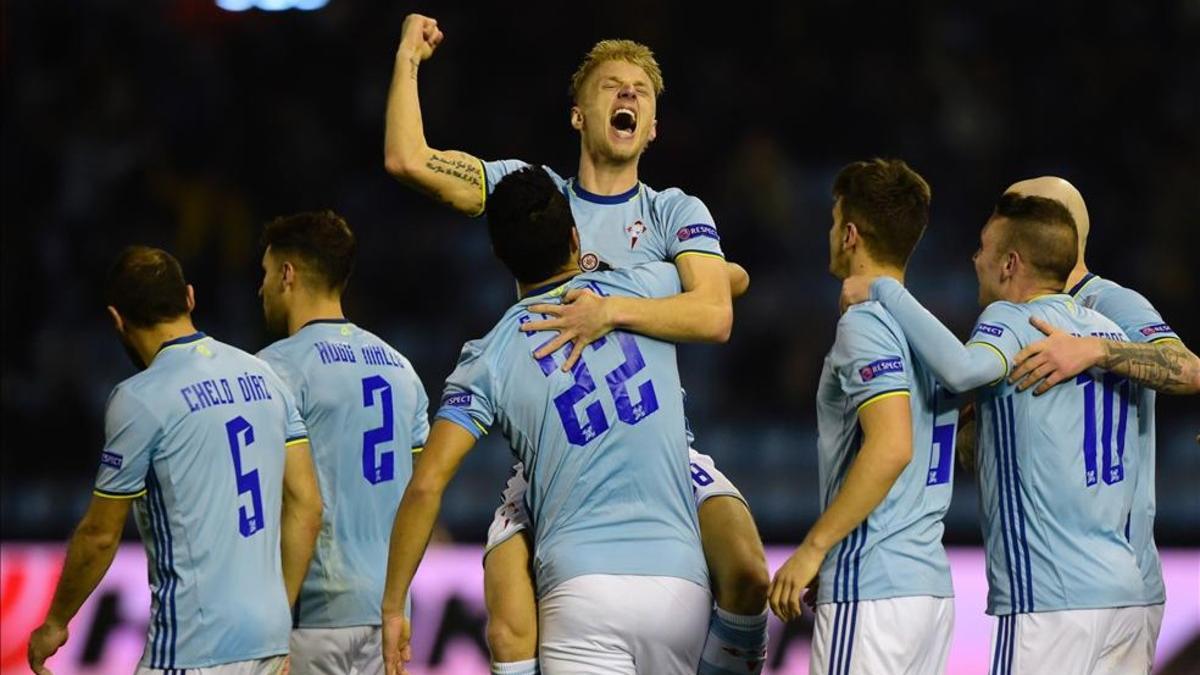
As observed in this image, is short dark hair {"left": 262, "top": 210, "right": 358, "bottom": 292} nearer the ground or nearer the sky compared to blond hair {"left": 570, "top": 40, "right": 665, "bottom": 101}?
nearer the ground

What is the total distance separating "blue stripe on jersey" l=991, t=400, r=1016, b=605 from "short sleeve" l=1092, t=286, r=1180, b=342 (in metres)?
0.71

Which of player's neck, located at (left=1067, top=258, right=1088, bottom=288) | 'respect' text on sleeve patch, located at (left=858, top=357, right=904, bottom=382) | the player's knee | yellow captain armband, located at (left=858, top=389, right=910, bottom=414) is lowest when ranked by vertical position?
the player's knee

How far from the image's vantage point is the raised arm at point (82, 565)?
5.39 m

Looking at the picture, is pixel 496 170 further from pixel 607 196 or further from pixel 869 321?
pixel 869 321

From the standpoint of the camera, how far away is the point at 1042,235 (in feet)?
17.7

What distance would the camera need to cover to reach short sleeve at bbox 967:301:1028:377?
520 cm

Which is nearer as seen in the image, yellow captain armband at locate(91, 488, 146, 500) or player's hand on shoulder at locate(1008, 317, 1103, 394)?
player's hand on shoulder at locate(1008, 317, 1103, 394)

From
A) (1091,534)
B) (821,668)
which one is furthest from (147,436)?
(1091,534)

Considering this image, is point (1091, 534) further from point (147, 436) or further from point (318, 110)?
point (318, 110)

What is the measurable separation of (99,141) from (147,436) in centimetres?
955

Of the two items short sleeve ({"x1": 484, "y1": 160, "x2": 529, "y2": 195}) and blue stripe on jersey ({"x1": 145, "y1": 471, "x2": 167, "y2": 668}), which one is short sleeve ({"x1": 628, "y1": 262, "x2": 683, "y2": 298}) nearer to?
short sleeve ({"x1": 484, "y1": 160, "x2": 529, "y2": 195})

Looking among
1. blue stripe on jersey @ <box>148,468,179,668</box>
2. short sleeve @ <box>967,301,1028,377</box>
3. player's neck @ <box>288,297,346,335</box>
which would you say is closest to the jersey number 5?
blue stripe on jersey @ <box>148,468,179,668</box>

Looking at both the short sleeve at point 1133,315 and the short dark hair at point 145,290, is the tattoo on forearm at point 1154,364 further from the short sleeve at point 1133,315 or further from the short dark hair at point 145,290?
the short dark hair at point 145,290

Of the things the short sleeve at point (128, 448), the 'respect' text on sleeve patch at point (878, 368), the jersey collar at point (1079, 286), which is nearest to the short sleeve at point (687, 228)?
the 'respect' text on sleeve patch at point (878, 368)
